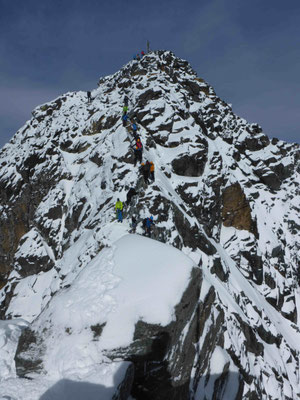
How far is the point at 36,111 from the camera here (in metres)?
49.8

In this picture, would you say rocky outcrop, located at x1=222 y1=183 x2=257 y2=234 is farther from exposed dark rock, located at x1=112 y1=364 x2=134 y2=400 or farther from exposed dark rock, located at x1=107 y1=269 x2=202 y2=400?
exposed dark rock, located at x1=112 y1=364 x2=134 y2=400

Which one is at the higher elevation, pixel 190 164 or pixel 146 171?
pixel 190 164

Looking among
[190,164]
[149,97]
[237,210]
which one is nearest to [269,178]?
[237,210]

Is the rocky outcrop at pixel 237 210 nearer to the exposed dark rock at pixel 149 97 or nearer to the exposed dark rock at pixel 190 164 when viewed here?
the exposed dark rock at pixel 190 164

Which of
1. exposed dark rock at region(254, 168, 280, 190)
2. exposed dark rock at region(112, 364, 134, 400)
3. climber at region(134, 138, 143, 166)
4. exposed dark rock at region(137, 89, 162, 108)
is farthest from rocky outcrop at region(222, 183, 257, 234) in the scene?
exposed dark rock at region(112, 364, 134, 400)

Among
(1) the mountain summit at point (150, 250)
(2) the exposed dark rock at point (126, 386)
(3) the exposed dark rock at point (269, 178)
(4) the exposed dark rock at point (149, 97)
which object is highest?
(4) the exposed dark rock at point (149, 97)

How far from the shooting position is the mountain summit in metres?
7.47

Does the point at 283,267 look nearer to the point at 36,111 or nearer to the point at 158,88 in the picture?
the point at 158,88

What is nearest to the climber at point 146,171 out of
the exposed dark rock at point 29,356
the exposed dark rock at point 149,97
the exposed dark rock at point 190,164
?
the exposed dark rock at point 190,164

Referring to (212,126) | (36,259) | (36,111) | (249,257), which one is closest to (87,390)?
(36,259)

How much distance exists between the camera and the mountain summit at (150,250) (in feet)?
24.5

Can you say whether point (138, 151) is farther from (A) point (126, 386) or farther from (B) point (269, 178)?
(B) point (269, 178)

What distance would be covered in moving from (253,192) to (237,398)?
34613 millimetres

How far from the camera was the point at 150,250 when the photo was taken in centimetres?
943
